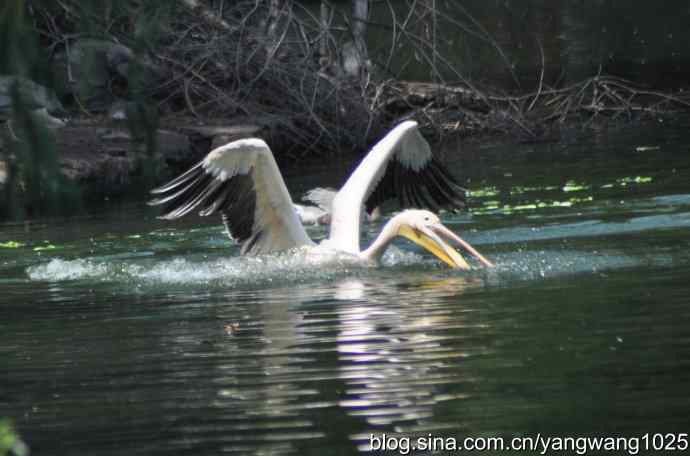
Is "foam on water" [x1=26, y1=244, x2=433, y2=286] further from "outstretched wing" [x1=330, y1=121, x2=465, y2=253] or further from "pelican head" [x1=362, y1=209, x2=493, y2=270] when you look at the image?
"outstretched wing" [x1=330, y1=121, x2=465, y2=253]

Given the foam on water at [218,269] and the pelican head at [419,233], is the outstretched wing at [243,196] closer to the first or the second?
the foam on water at [218,269]

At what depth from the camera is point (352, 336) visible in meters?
6.52

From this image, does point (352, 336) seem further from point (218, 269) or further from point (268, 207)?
point (268, 207)

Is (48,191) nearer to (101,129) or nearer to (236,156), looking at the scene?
(236,156)

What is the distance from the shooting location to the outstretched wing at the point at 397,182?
9.46 m

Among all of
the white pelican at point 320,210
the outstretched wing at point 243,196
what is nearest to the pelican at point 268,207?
the outstretched wing at point 243,196

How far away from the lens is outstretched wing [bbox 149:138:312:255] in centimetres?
900

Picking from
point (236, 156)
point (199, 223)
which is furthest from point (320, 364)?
point (199, 223)

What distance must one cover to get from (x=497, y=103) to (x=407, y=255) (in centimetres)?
771

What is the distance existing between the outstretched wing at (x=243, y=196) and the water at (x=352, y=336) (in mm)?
227

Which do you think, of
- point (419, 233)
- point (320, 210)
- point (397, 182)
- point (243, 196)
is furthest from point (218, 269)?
point (320, 210)

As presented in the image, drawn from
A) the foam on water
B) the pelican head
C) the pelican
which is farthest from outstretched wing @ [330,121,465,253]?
the foam on water

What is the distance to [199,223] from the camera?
39.7 ft

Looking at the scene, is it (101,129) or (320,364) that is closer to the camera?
(320,364)
